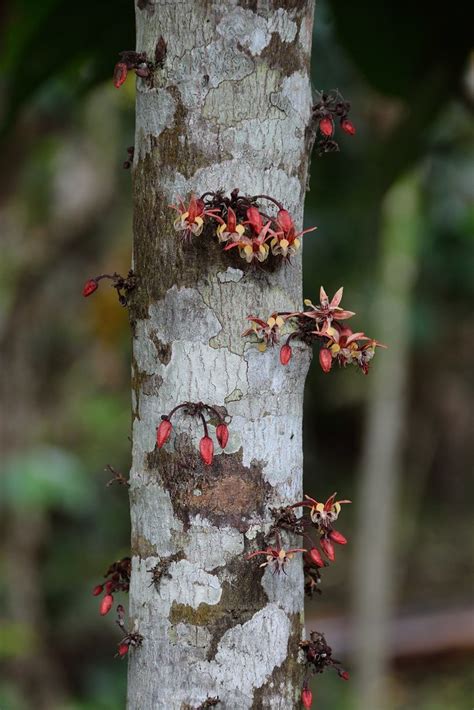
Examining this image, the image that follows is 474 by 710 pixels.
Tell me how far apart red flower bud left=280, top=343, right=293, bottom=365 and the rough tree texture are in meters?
0.02

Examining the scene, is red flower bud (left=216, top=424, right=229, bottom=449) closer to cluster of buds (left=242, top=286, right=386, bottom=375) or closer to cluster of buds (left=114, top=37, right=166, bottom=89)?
cluster of buds (left=242, top=286, right=386, bottom=375)

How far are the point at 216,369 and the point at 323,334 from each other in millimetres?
142

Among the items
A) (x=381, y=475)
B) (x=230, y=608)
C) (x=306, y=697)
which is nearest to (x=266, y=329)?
(x=230, y=608)

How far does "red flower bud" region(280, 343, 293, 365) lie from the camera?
108cm

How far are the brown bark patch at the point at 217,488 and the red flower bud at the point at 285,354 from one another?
0.13m

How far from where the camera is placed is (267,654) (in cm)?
108

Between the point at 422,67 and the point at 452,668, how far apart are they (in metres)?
7.01

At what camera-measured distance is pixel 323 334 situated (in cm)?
108

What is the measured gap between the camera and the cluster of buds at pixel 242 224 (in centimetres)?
103

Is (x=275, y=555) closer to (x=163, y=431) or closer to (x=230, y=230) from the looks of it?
(x=163, y=431)

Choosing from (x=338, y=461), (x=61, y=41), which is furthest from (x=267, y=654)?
(x=338, y=461)

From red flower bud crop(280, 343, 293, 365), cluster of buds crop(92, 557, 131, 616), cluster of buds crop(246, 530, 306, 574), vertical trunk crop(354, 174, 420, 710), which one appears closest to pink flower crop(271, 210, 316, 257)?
red flower bud crop(280, 343, 293, 365)

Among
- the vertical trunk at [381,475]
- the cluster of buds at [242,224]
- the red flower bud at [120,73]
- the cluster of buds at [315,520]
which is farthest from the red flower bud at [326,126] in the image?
the vertical trunk at [381,475]

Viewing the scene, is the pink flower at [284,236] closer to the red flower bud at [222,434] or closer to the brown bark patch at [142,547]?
the red flower bud at [222,434]
